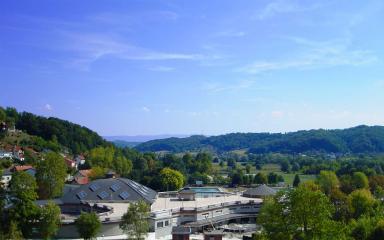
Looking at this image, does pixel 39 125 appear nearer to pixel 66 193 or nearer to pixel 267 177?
pixel 267 177

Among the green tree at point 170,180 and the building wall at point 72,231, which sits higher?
the green tree at point 170,180

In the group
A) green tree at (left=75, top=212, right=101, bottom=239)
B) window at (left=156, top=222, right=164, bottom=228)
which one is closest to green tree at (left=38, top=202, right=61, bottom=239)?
green tree at (left=75, top=212, right=101, bottom=239)

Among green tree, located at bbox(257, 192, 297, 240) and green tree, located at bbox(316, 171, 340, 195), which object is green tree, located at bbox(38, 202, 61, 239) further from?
green tree, located at bbox(316, 171, 340, 195)

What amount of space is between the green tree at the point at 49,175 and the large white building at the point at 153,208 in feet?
6.58

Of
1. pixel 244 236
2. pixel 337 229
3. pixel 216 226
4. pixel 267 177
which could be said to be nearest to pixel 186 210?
pixel 216 226

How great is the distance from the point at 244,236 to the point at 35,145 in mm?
73416

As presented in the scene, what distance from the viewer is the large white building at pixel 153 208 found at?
1897 inches

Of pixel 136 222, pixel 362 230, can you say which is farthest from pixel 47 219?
pixel 362 230

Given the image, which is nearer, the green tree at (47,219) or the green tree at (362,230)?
the green tree at (47,219)

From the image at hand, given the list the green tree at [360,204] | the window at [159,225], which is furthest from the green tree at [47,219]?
the green tree at [360,204]

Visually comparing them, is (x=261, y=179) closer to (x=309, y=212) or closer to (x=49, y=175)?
(x=49, y=175)

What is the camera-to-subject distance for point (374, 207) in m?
56.7

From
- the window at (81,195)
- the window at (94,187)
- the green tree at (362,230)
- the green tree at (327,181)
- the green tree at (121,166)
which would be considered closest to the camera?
the green tree at (362,230)

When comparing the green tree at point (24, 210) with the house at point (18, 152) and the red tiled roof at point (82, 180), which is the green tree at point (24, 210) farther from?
the house at point (18, 152)
